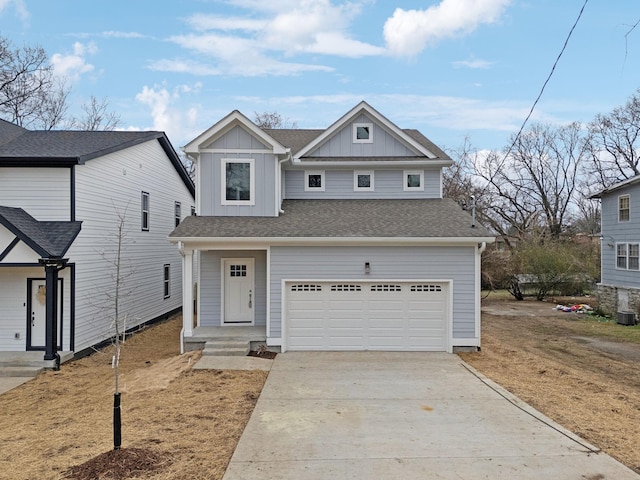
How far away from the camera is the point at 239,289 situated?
43.5 ft

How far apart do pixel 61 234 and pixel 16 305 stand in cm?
227

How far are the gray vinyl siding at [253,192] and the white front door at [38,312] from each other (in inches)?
175

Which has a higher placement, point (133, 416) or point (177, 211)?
point (177, 211)

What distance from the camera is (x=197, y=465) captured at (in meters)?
5.34

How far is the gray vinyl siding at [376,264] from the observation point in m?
11.9

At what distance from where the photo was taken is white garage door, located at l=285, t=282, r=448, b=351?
39.2 ft

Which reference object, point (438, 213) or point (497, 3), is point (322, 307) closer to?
point (438, 213)

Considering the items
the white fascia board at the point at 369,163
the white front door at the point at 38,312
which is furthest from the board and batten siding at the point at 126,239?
the white fascia board at the point at 369,163

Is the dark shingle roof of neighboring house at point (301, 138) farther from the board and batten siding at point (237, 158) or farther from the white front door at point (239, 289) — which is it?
the white front door at point (239, 289)

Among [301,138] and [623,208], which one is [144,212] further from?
[623,208]

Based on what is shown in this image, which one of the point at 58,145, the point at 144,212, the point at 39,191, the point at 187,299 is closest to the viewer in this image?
the point at 39,191

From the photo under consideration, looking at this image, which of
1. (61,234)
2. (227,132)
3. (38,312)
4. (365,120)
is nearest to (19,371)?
(38,312)

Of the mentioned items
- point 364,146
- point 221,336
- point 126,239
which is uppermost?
point 364,146

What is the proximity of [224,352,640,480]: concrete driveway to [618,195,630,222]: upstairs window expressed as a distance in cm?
1543
